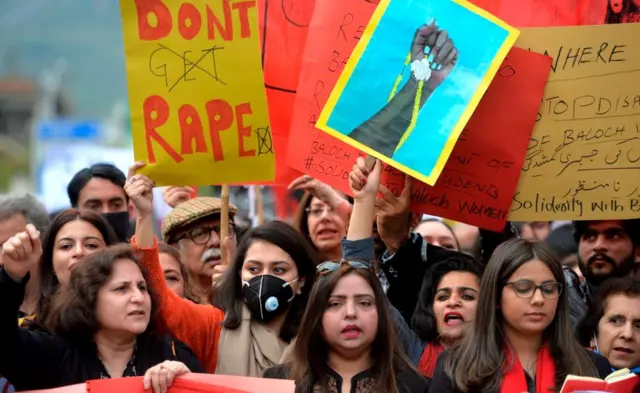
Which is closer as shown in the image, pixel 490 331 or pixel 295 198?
pixel 490 331

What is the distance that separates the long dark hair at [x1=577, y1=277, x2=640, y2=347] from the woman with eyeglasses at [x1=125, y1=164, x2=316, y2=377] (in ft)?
4.08

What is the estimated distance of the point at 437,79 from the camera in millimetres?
6309

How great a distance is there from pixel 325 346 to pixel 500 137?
1.33 meters

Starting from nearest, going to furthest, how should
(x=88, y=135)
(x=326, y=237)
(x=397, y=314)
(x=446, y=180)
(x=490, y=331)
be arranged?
(x=490, y=331), (x=397, y=314), (x=446, y=180), (x=326, y=237), (x=88, y=135)

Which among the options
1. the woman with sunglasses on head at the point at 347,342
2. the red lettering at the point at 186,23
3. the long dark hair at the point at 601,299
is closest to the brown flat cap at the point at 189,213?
the red lettering at the point at 186,23

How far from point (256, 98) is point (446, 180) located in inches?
37.4

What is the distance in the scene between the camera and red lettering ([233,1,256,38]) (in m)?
6.68

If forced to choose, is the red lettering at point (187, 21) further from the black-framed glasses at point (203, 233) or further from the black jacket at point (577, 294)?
the black jacket at point (577, 294)

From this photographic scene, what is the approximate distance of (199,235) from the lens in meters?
7.44

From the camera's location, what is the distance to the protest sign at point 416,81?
6.25 m

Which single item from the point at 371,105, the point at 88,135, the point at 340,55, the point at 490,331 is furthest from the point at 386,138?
the point at 88,135

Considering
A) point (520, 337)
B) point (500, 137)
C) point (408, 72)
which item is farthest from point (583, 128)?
point (520, 337)

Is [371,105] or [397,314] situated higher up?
[371,105]

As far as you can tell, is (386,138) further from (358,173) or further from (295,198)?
(295,198)
